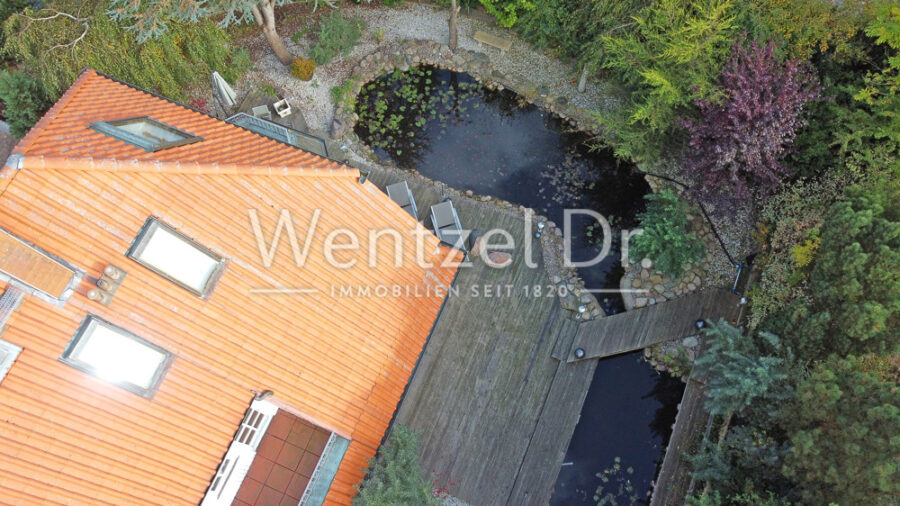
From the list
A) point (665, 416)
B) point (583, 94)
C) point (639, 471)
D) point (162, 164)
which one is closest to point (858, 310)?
point (665, 416)

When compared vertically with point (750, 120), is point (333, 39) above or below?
above

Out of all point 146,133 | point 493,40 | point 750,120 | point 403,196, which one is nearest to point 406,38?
point 493,40

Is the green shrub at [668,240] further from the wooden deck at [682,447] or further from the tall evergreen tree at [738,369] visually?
the wooden deck at [682,447]

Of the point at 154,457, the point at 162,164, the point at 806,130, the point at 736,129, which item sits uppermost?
the point at 806,130

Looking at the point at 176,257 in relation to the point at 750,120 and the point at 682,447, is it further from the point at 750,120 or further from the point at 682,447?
the point at 750,120

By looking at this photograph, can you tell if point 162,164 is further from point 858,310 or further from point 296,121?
point 858,310

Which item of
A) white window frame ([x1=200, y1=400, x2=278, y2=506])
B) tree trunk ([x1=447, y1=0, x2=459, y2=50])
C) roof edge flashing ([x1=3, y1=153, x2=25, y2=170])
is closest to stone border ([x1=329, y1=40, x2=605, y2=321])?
tree trunk ([x1=447, y1=0, x2=459, y2=50])
